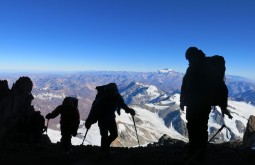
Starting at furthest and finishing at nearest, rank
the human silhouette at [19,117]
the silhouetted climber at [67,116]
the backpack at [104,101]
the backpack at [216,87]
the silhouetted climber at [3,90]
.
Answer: the silhouetted climber at [3,90] → the human silhouette at [19,117] → the silhouetted climber at [67,116] → the backpack at [104,101] → the backpack at [216,87]

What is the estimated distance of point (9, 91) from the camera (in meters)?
35.3

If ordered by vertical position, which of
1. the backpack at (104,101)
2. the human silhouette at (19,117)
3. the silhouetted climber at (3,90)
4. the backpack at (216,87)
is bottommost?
the human silhouette at (19,117)

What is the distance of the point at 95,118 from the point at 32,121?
9.06 metres

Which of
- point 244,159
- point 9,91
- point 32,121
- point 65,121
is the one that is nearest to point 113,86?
point 65,121

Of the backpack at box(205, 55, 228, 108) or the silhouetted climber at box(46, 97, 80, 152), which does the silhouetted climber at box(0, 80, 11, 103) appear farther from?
the backpack at box(205, 55, 228, 108)

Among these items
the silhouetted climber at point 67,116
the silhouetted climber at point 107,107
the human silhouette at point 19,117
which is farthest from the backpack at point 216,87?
the human silhouette at point 19,117

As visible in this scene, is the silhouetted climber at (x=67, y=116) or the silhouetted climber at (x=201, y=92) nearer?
the silhouetted climber at (x=201, y=92)

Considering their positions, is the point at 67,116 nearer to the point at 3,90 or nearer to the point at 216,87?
the point at 216,87

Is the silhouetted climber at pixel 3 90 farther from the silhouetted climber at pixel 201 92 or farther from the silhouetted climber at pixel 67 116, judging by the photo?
the silhouetted climber at pixel 201 92

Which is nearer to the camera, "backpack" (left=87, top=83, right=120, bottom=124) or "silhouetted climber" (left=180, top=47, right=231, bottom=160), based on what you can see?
"silhouetted climber" (left=180, top=47, right=231, bottom=160)

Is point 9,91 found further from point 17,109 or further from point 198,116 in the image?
point 198,116

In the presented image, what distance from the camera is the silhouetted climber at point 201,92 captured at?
12.3 metres

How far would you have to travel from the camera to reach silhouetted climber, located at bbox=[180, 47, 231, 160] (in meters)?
12.3

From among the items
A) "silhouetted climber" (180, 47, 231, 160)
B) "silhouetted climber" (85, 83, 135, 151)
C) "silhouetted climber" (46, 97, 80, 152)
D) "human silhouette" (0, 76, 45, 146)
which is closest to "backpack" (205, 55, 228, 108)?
"silhouetted climber" (180, 47, 231, 160)
